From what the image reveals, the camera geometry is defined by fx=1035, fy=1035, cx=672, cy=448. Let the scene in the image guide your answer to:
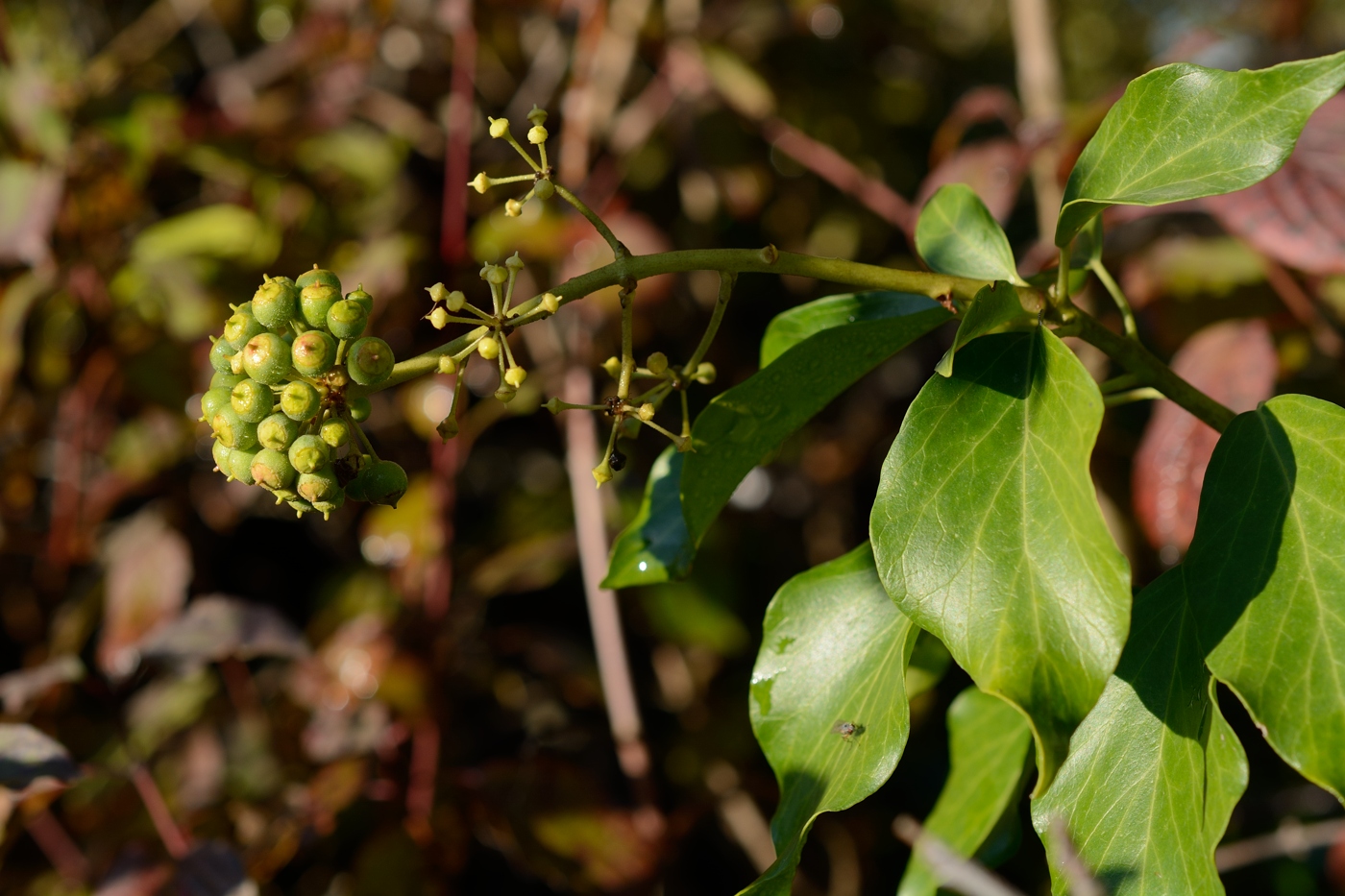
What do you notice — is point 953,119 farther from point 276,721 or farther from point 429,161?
point 276,721

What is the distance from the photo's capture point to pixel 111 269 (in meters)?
1.94

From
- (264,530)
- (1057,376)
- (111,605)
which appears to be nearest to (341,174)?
(264,530)

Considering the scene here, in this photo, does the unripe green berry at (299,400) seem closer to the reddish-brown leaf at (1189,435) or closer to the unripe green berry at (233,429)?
the unripe green berry at (233,429)

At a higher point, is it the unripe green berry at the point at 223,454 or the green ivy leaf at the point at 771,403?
the unripe green berry at the point at 223,454

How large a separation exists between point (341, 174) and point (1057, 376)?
1.80 metres

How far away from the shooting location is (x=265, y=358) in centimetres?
67

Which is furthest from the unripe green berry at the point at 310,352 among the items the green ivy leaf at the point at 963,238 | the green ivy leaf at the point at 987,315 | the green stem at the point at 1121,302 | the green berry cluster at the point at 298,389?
the green stem at the point at 1121,302

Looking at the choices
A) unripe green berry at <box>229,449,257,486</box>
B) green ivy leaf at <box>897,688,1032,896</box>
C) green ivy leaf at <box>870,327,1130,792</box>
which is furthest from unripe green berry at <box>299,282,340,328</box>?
green ivy leaf at <box>897,688,1032,896</box>

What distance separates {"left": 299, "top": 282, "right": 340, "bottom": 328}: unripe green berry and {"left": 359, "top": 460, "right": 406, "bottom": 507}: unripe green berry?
0.11 metres

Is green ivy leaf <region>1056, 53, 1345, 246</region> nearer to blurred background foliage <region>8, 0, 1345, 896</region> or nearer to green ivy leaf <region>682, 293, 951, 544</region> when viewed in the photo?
green ivy leaf <region>682, 293, 951, 544</region>

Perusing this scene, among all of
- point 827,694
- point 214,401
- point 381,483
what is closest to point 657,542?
point 827,694

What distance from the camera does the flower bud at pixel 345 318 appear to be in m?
0.69

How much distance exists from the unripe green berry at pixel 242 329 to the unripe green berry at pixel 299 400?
0.17 feet

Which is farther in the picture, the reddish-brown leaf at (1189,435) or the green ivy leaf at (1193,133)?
the reddish-brown leaf at (1189,435)
